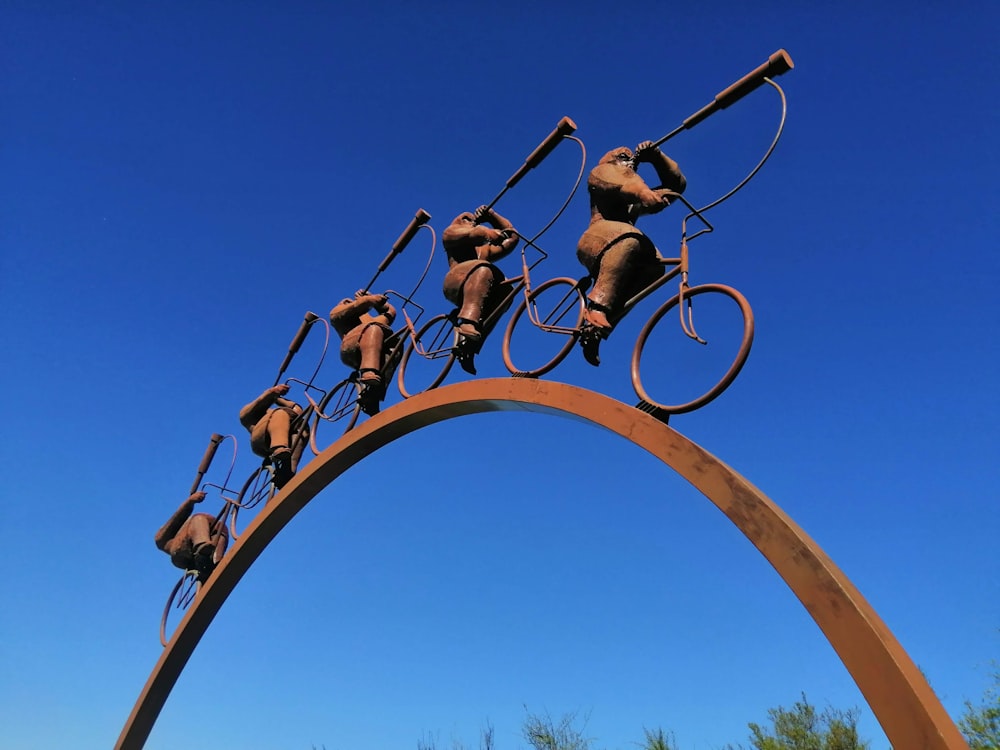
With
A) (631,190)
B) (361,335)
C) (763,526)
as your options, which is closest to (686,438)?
(763,526)

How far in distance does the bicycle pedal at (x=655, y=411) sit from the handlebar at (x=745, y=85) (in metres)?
1.29

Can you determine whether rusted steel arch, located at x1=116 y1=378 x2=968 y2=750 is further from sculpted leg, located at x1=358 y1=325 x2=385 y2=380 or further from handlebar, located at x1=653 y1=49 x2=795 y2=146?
handlebar, located at x1=653 y1=49 x2=795 y2=146

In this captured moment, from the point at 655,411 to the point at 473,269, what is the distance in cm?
176

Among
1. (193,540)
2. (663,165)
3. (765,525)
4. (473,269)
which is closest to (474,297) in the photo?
(473,269)

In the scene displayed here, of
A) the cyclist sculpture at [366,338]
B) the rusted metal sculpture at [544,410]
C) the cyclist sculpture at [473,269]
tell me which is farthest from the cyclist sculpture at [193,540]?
the cyclist sculpture at [473,269]

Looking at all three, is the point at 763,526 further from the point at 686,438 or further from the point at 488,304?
the point at 488,304

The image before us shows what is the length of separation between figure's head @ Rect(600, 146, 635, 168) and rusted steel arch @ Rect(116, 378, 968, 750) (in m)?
1.10

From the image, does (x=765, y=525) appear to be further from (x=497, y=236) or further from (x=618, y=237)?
(x=497, y=236)

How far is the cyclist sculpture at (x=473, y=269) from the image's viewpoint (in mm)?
4711

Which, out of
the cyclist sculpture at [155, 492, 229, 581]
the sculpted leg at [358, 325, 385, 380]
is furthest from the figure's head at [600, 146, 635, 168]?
the cyclist sculpture at [155, 492, 229, 581]

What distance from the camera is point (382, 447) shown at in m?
5.49

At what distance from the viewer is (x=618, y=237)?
3781mm

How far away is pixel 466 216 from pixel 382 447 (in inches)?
62.0

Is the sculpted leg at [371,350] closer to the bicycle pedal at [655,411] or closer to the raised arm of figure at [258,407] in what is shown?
the raised arm of figure at [258,407]
